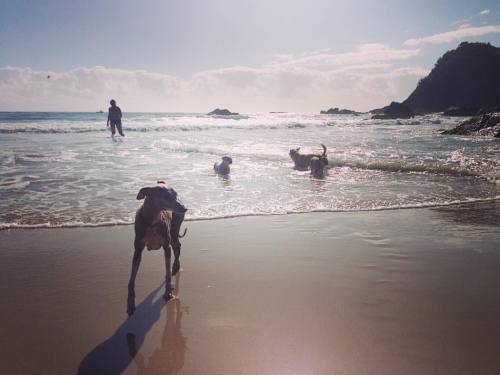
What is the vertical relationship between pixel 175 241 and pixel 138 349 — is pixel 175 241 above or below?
above

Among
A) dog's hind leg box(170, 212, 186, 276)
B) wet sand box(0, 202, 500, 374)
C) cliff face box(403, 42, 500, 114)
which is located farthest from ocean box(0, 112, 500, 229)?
cliff face box(403, 42, 500, 114)

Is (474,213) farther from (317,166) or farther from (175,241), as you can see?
(175,241)

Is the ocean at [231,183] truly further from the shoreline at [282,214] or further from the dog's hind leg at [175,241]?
the dog's hind leg at [175,241]

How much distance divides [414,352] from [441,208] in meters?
5.85

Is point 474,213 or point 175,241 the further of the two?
point 474,213

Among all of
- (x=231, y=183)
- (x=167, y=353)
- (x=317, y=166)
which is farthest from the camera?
(x=317, y=166)

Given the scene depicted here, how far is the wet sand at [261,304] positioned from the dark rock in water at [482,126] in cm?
2238

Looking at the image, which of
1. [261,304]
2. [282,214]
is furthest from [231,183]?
[261,304]

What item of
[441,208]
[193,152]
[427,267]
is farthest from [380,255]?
[193,152]

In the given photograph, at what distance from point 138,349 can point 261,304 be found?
4.47ft

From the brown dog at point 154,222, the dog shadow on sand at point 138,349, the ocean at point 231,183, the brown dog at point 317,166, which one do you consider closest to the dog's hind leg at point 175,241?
the brown dog at point 154,222

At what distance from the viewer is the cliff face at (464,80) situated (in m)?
106

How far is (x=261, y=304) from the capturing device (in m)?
3.85

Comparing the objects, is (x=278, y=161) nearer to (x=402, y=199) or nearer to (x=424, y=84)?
(x=402, y=199)
